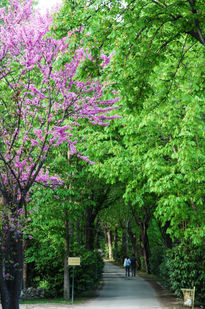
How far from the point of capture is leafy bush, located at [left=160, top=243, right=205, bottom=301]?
715 inches

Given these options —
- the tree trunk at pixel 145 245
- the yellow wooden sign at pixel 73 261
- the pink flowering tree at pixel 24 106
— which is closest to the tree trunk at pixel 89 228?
the yellow wooden sign at pixel 73 261

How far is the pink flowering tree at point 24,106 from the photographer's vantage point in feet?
29.0

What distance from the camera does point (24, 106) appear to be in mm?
10164

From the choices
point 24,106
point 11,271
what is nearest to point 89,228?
point 24,106

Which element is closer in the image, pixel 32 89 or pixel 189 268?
pixel 32 89

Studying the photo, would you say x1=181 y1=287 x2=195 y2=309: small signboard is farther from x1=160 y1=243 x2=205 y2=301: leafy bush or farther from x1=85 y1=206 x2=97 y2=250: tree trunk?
x1=85 y1=206 x2=97 y2=250: tree trunk

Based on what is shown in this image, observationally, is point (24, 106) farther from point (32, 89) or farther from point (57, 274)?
point (57, 274)

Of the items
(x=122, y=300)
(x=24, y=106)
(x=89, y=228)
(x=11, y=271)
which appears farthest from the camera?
(x=89, y=228)

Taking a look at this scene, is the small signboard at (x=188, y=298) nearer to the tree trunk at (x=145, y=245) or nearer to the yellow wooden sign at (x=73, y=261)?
the yellow wooden sign at (x=73, y=261)

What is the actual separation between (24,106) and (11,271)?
4.09 metres

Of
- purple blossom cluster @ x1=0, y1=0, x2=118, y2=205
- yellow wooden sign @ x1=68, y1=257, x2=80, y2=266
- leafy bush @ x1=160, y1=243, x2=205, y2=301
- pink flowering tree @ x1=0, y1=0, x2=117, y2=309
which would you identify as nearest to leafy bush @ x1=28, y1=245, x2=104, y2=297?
yellow wooden sign @ x1=68, y1=257, x2=80, y2=266

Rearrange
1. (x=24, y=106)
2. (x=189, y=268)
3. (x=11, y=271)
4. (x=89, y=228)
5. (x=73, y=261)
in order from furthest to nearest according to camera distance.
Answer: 1. (x=89, y=228)
2. (x=189, y=268)
3. (x=73, y=261)
4. (x=24, y=106)
5. (x=11, y=271)

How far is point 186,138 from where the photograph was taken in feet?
44.2

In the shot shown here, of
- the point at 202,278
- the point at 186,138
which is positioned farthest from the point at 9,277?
the point at 202,278
